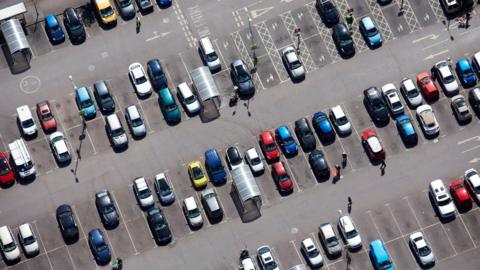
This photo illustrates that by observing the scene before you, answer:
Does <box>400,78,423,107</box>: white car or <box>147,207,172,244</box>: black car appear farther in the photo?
<box>400,78,423,107</box>: white car

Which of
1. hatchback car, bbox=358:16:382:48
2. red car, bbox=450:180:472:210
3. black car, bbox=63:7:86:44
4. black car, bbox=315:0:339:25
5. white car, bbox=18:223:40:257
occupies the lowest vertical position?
red car, bbox=450:180:472:210

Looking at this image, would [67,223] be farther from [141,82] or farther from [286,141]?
[286,141]

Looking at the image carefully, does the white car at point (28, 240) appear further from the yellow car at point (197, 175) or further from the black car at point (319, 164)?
the black car at point (319, 164)

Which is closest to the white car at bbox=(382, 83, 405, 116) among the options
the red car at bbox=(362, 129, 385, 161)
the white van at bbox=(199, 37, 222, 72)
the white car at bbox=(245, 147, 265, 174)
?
the red car at bbox=(362, 129, 385, 161)

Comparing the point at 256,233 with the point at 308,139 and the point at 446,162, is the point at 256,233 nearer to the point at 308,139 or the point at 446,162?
the point at 308,139

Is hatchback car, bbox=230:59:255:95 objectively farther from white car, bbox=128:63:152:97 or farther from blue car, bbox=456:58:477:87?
blue car, bbox=456:58:477:87

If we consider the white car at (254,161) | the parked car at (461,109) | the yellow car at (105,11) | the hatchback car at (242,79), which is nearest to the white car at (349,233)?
the white car at (254,161)

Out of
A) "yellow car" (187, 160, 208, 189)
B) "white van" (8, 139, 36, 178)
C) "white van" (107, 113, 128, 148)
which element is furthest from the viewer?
A: "white van" (107, 113, 128, 148)
